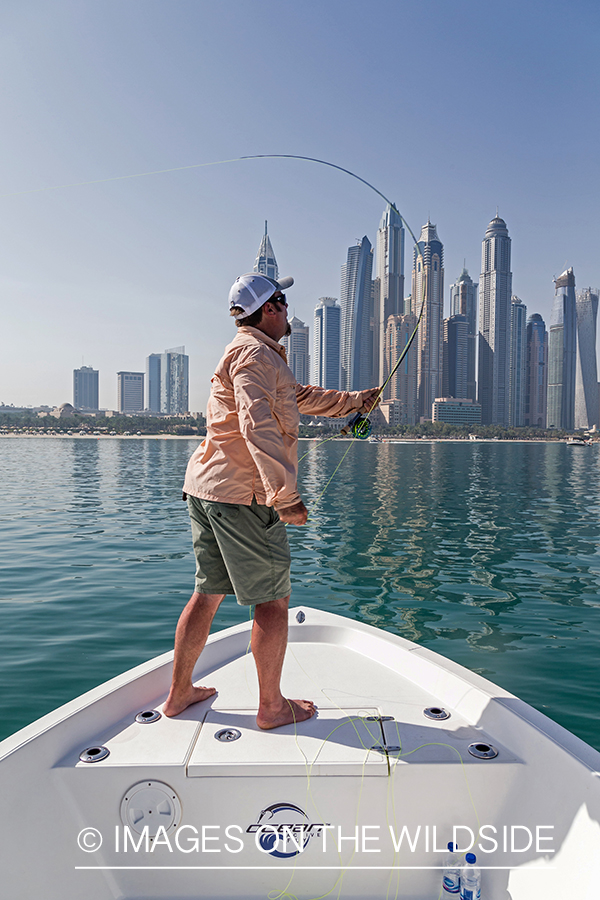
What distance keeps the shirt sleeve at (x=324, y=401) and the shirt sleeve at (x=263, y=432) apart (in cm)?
61

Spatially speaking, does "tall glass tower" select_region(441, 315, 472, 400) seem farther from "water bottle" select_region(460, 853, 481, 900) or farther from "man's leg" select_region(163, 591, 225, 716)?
"water bottle" select_region(460, 853, 481, 900)

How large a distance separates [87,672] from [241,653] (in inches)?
73.5

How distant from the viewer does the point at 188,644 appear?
7.66ft

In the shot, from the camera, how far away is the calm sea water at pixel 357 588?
4250 mm

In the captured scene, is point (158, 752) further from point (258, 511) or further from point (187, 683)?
point (258, 511)

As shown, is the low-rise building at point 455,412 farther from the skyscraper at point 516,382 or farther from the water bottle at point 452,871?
the water bottle at point 452,871

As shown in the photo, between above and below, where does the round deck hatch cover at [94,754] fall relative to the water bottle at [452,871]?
above

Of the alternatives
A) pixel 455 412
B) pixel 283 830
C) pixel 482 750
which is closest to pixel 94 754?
pixel 283 830

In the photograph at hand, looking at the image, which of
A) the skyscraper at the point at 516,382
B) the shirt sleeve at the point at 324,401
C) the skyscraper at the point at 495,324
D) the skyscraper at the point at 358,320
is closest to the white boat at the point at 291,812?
the shirt sleeve at the point at 324,401

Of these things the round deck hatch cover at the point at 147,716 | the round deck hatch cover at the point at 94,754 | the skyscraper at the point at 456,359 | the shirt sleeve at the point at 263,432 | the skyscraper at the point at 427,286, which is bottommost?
the round deck hatch cover at the point at 147,716

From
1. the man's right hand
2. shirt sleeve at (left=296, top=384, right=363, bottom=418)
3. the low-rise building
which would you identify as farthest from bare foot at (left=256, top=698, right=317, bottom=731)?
the low-rise building

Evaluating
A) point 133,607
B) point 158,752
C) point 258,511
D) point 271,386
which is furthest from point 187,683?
point 133,607

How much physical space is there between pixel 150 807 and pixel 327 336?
170387mm

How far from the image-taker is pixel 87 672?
13.8 ft
